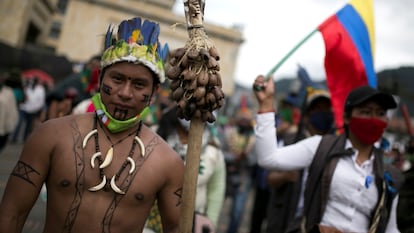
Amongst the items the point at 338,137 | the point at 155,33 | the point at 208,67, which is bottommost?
the point at 338,137

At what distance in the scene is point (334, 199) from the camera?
9.04 ft

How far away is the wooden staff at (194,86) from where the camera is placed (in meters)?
1.66

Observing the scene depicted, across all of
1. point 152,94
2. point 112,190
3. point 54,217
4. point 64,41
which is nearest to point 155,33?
point 152,94

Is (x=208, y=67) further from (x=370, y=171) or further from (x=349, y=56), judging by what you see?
(x=349, y=56)

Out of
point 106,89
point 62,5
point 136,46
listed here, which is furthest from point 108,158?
point 62,5

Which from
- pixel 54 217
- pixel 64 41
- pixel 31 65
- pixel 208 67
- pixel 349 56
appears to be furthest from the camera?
pixel 64 41

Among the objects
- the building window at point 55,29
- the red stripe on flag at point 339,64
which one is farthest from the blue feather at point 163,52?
the building window at point 55,29

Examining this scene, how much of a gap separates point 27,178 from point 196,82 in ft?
2.63

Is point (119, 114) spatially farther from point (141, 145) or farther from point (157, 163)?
point (157, 163)

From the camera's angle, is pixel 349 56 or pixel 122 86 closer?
pixel 122 86

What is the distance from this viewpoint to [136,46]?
195cm

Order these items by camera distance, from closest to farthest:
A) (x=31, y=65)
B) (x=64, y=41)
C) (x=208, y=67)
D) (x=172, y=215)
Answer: (x=208, y=67)
(x=172, y=215)
(x=31, y=65)
(x=64, y=41)

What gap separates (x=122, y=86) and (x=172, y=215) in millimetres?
628

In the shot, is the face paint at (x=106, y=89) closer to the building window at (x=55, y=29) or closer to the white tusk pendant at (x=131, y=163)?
the white tusk pendant at (x=131, y=163)
